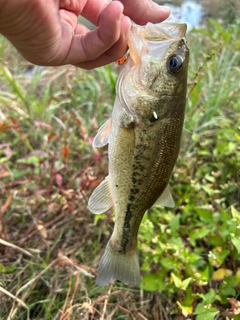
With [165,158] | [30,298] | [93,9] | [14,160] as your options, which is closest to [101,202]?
[165,158]

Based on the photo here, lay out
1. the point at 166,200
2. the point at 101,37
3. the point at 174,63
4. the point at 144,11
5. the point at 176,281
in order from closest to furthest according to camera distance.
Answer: the point at 101,37
the point at 174,63
the point at 144,11
the point at 166,200
the point at 176,281

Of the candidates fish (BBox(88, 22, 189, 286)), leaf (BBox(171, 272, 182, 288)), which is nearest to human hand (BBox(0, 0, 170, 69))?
fish (BBox(88, 22, 189, 286))

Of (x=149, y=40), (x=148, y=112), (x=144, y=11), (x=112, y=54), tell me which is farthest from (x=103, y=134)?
(x=144, y=11)

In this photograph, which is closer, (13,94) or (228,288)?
(228,288)

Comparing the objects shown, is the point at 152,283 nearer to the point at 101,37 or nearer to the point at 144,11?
the point at 101,37

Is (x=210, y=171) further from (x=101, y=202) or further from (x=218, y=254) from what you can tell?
(x=101, y=202)

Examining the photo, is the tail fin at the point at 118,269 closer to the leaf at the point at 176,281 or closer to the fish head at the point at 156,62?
the leaf at the point at 176,281
